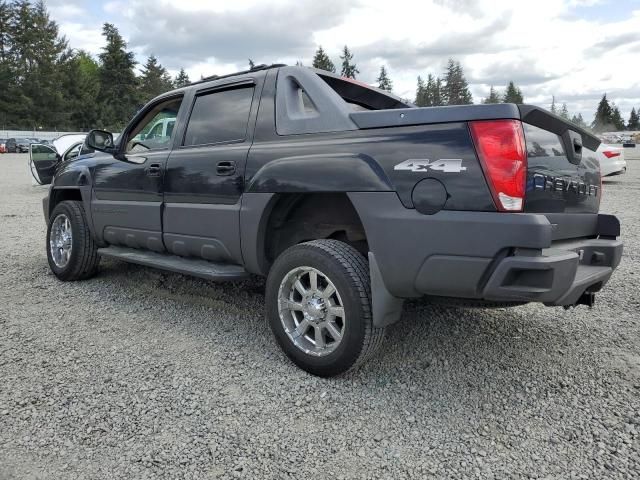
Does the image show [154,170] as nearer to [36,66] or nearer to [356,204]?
[356,204]

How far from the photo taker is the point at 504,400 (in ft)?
8.51

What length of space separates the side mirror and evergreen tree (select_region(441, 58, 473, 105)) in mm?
89364

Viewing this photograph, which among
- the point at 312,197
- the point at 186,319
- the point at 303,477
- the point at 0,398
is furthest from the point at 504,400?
the point at 0,398

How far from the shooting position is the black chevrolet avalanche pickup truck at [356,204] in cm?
228

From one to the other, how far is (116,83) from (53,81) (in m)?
8.01

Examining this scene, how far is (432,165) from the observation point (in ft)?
7.81

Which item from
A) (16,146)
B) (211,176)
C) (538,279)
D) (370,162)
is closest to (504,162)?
(538,279)

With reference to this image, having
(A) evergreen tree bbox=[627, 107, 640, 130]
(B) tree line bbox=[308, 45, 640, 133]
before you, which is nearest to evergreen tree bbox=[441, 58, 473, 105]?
(B) tree line bbox=[308, 45, 640, 133]

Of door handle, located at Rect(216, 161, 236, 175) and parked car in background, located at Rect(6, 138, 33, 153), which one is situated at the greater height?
parked car in background, located at Rect(6, 138, 33, 153)

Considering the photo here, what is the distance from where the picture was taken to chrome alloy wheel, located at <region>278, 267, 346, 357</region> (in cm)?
278

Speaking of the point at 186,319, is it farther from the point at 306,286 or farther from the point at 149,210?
the point at 306,286

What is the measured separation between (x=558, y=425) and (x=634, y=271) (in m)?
3.38

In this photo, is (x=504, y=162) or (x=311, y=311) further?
(x=311, y=311)

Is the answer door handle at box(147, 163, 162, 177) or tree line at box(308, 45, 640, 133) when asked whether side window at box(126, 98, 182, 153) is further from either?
tree line at box(308, 45, 640, 133)
